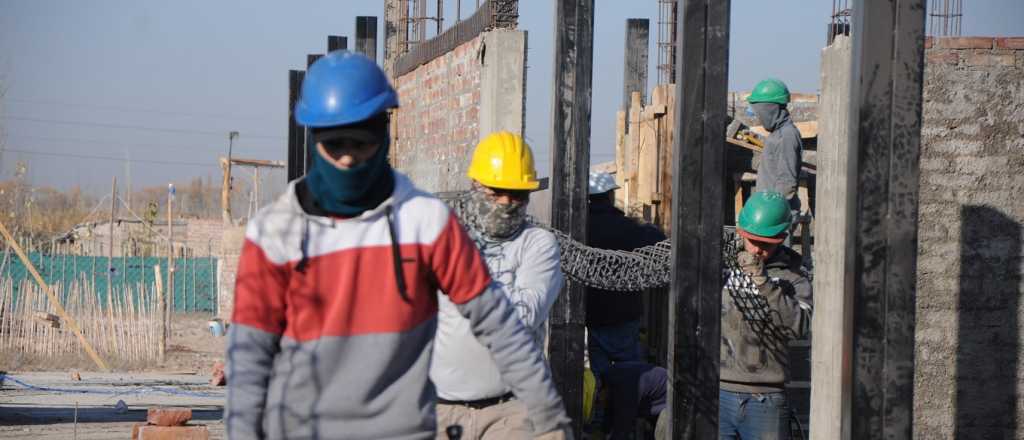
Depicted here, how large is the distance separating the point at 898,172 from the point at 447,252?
67.3 inches

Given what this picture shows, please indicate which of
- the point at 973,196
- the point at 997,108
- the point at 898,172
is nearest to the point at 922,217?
the point at 973,196

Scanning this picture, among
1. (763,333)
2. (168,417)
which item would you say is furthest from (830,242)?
(168,417)

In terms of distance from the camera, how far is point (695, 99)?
4609mm

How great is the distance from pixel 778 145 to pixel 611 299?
1395 millimetres

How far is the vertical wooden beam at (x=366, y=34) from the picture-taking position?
12484 mm

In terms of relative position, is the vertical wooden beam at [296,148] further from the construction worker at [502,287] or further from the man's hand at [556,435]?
the man's hand at [556,435]

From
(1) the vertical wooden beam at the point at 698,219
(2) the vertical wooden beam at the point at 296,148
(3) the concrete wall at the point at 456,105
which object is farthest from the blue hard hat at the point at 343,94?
(2) the vertical wooden beam at the point at 296,148

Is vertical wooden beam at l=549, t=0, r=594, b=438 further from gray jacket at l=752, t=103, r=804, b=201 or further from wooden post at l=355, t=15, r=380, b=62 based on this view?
wooden post at l=355, t=15, r=380, b=62

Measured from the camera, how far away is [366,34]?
12547 mm

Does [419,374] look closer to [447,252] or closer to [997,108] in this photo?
[447,252]

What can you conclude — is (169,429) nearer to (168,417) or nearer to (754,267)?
(168,417)

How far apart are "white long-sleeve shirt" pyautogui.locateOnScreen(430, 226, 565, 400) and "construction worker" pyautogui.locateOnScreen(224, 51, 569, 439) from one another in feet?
3.85

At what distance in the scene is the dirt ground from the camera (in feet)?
31.6

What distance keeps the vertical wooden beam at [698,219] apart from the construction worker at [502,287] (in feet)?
1.86
